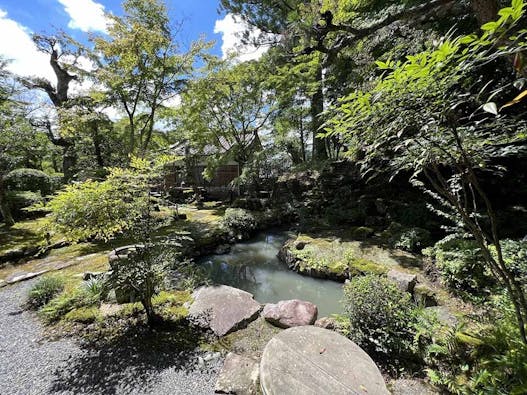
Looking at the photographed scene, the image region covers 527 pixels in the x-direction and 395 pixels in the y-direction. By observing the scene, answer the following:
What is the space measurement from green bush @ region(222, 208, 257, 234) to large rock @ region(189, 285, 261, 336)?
4308 millimetres

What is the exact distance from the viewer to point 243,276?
561cm

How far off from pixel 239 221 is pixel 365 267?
4.60 meters

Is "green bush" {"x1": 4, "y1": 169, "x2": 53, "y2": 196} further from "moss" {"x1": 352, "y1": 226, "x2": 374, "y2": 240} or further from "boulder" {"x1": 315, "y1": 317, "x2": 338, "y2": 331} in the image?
"moss" {"x1": 352, "y1": 226, "x2": 374, "y2": 240}

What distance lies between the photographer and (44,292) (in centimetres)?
380

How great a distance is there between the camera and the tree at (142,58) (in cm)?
691

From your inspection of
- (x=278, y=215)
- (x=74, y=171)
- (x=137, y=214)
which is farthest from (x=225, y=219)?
(x=74, y=171)

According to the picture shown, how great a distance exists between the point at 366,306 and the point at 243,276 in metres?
3.41

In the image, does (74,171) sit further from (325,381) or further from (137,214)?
(325,381)

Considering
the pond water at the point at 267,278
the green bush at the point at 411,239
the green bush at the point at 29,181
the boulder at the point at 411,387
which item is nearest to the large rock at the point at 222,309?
the pond water at the point at 267,278

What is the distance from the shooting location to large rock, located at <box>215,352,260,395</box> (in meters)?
2.23

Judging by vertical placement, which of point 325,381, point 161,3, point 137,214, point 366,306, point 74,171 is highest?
point 161,3

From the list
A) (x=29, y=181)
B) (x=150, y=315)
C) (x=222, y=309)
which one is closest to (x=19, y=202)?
(x=29, y=181)

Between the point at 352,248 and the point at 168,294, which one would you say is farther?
the point at 352,248

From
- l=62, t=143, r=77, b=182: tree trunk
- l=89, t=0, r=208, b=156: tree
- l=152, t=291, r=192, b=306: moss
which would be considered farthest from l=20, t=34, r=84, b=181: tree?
l=152, t=291, r=192, b=306: moss
